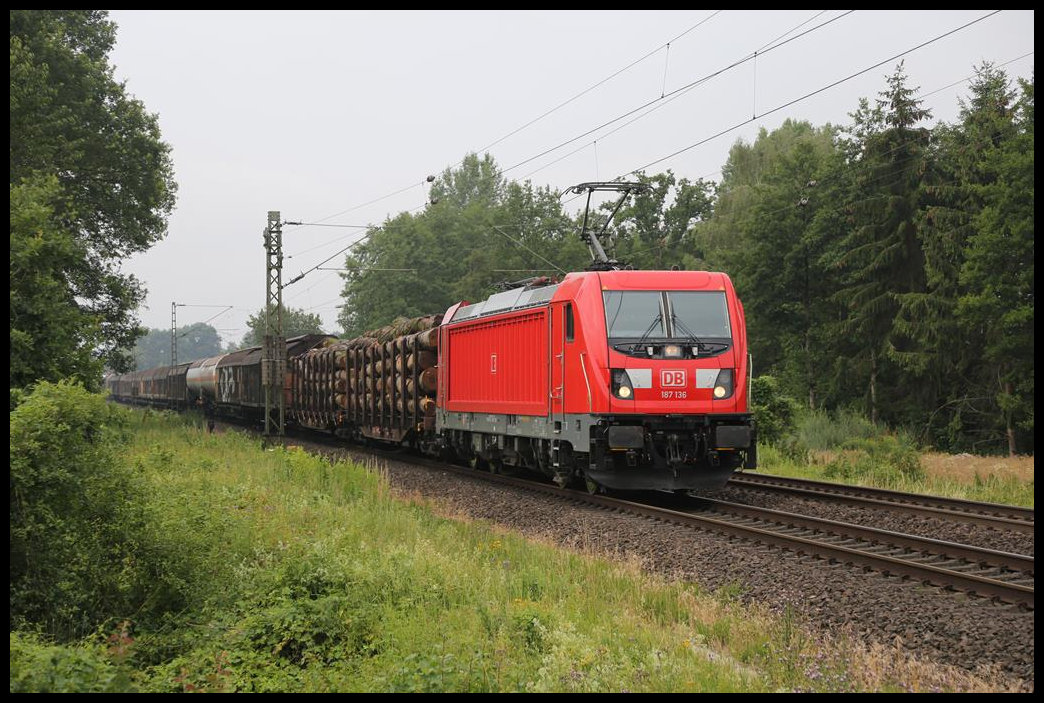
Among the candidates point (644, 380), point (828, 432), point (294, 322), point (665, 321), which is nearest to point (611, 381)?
point (644, 380)

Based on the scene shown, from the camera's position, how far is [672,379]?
13672 mm

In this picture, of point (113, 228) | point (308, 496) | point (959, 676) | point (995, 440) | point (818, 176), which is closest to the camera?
point (959, 676)

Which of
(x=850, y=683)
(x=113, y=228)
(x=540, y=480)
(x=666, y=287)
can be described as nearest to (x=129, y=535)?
(x=850, y=683)

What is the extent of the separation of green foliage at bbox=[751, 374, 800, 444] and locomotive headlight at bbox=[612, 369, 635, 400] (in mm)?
10700

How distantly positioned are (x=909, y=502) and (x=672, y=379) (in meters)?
4.23

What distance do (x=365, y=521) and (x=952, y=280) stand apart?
2931 centimetres

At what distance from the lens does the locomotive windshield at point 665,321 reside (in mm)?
13727

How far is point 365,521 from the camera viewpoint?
11.3 meters

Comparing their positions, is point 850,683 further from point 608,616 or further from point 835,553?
point 835,553

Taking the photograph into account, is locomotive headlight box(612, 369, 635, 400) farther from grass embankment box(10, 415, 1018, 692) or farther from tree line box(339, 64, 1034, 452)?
tree line box(339, 64, 1034, 452)

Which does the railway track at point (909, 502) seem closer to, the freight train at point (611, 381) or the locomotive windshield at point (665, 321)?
the freight train at point (611, 381)

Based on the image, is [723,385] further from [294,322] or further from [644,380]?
[294,322]

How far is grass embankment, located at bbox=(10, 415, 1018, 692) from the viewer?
5547mm

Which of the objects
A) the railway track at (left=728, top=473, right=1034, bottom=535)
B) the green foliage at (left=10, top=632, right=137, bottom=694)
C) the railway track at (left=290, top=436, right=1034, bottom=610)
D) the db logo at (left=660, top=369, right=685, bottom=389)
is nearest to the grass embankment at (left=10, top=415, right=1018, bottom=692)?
the green foliage at (left=10, top=632, right=137, bottom=694)
